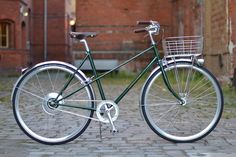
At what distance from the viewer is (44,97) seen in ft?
21.1

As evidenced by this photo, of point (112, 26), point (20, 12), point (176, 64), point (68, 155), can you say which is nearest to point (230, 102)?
point (176, 64)

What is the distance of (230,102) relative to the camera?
1193cm

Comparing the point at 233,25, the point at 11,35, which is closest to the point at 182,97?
the point at 233,25

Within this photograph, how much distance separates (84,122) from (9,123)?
88.8 inches

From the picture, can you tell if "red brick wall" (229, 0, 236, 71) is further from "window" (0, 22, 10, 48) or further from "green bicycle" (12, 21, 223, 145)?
"window" (0, 22, 10, 48)

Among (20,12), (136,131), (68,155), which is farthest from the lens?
(20,12)

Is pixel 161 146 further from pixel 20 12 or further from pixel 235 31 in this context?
pixel 20 12

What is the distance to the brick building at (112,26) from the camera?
705 inches

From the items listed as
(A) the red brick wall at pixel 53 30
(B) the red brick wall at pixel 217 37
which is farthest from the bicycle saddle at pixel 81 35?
(A) the red brick wall at pixel 53 30

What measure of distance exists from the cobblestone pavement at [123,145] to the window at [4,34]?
96.6ft

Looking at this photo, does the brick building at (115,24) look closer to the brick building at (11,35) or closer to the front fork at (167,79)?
the brick building at (11,35)

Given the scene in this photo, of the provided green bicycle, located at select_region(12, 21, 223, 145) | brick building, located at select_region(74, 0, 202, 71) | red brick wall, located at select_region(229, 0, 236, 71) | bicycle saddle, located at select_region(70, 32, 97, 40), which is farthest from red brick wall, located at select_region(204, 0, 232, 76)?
bicycle saddle, located at select_region(70, 32, 97, 40)

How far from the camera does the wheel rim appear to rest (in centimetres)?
638

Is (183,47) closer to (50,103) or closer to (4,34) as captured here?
(50,103)
